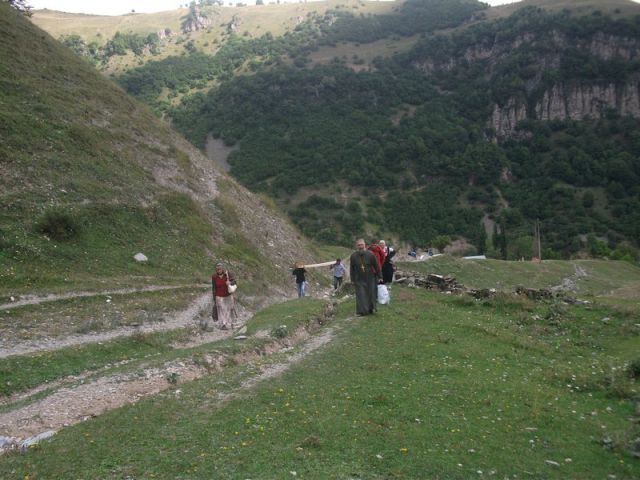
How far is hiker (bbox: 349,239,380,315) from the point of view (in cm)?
1988

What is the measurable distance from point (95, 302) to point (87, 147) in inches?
851

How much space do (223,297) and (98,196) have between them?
1840cm

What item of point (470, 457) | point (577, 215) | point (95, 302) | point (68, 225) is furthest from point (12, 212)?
point (577, 215)

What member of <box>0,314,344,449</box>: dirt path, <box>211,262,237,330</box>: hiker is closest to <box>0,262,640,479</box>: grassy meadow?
<box>0,314,344,449</box>: dirt path

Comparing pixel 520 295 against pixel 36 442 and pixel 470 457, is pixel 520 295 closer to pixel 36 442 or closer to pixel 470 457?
pixel 470 457

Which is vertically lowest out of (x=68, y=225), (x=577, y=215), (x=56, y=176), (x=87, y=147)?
(x=577, y=215)

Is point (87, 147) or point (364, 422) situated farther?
point (87, 147)

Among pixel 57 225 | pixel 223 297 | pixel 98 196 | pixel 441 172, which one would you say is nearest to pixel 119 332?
pixel 223 297

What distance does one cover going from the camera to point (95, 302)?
79.2 feet

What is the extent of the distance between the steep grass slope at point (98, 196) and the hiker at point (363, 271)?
1436 cm

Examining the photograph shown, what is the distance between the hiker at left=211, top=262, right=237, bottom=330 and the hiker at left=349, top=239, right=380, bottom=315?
230 inches

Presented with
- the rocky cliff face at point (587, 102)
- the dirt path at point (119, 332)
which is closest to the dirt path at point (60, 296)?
the dirt path at point (119, 332)

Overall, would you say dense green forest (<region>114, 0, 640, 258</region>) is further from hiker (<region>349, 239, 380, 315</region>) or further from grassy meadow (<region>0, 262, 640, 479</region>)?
grassy meadow (<region>0, 262, 640, 479</region>)

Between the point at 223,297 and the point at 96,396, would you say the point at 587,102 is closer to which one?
the point at 223,297
